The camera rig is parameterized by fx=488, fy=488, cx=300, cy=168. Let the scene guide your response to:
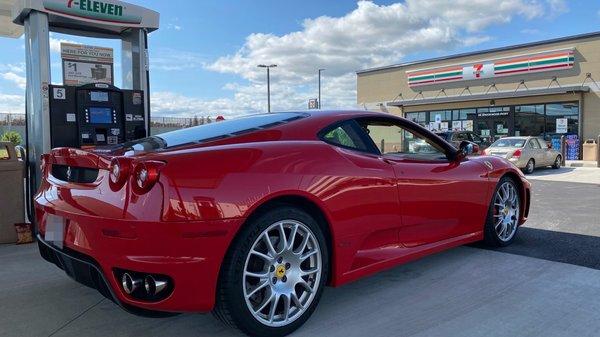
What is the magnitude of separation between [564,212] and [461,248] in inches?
125

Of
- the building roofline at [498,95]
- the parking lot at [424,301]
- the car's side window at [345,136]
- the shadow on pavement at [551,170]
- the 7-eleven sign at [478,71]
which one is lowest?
the shadow on pavement at [551,170]

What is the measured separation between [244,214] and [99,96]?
4.13 meters

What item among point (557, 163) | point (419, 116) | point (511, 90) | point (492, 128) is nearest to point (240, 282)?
point (557, 163)

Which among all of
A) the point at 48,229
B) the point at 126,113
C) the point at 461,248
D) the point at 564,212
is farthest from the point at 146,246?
the point at 564,212

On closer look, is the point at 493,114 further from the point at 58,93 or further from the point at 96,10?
the point at 58,93

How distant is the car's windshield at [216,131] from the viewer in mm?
3245

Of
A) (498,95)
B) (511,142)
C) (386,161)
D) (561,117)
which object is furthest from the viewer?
(498,95)

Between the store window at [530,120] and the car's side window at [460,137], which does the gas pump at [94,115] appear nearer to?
the car's side window at [460,137]

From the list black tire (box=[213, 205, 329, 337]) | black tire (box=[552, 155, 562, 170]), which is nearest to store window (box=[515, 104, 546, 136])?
black tire (box=[552, 155, 562, 170])

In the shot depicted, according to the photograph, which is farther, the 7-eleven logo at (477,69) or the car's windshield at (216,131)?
the 7-eleven logo at (477,69)

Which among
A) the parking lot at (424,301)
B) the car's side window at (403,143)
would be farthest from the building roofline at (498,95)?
the car's side window at (403,143)

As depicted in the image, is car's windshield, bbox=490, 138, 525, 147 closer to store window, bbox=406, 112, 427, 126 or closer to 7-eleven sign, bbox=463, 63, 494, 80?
7-eleven sign, bbox=463, 63, 494, 80

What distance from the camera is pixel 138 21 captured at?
20.7 ft

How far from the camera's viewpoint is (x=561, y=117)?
22188mm
